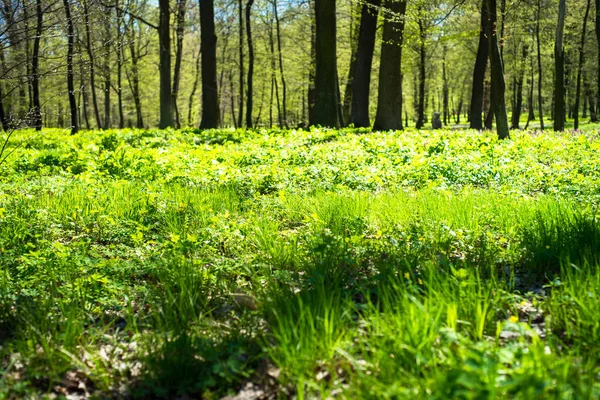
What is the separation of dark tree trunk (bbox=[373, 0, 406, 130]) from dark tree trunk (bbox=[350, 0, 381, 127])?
3187 millimetres

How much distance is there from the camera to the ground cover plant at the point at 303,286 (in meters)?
2.22

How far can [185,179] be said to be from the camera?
7.28 meters

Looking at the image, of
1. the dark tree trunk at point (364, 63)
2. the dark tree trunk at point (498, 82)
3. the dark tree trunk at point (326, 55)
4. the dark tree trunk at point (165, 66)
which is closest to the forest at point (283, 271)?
the dark tree trunk at point (498, 82)

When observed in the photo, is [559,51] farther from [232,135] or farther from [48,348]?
[48,348]

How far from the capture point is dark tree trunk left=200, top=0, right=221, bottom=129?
17.7 m

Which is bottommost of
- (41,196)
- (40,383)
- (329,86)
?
(40,383)

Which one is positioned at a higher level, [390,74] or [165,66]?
[165,66]

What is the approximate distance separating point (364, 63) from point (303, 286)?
673 inches

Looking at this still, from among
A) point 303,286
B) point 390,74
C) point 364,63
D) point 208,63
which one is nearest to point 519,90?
point 364,63

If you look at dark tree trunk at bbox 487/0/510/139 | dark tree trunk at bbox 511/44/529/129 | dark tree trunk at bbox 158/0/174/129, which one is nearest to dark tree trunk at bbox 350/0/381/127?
dark tree trunk at bbox 487/0/510/139

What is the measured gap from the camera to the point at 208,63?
1798cm

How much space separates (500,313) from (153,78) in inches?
1710

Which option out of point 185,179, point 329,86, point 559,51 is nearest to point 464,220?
point 185,179

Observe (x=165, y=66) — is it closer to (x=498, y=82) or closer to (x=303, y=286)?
(x=498, y=82)
